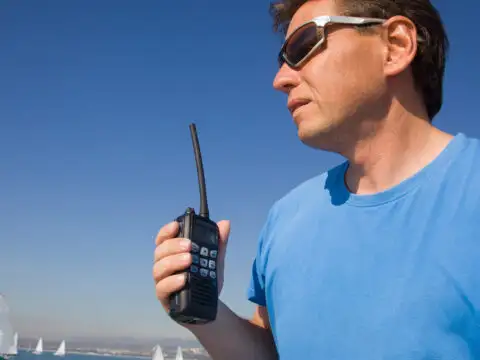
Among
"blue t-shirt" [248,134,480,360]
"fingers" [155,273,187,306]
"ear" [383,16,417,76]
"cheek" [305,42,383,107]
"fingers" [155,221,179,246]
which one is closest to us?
"blue t-shirt" [248,134,480,360]

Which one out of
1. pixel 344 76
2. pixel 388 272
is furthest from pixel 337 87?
pixel 388 272

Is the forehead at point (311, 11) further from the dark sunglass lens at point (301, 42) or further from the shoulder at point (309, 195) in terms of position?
the shoulder at point (309, 195)

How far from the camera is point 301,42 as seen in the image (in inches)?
107

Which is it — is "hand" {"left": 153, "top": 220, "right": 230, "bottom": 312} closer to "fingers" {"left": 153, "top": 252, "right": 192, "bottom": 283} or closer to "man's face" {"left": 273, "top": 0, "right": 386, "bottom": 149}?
"fingers" {"left": 153, "top": 252, "right": 192, "bottom": 283}

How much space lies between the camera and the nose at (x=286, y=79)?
2.67m

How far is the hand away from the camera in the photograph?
6.96ft

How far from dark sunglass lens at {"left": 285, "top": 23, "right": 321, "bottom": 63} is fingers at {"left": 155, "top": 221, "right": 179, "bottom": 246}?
1.20m

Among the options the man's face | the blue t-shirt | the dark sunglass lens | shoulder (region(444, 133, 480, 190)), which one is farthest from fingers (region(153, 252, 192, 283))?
the dark sunglass lens

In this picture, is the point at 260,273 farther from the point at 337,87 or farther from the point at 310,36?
the point at 310,36

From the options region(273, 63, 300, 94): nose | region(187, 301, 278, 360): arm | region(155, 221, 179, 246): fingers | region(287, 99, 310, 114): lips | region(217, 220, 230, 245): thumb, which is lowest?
region(187, 301, 278, 360): arm

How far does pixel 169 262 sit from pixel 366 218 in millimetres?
926

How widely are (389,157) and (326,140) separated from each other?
0.34 meters

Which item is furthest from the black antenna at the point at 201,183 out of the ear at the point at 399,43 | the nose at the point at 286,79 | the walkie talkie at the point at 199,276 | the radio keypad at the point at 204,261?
the ear at the point at 399,43

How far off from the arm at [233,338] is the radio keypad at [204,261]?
32 cm
